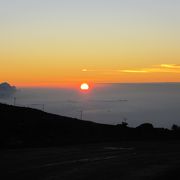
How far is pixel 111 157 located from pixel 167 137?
1377 centimetres

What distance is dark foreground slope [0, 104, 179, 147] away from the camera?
2631 centimetres

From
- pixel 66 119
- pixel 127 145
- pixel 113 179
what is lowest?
pixel 113 179

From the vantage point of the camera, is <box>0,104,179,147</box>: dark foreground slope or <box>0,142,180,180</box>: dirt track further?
<box>0,104,179,147</box>: dark foreground slope

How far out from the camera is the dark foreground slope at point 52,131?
2631 centimetres

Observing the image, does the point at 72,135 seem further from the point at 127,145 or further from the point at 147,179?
the point at 147,179

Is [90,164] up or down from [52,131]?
down

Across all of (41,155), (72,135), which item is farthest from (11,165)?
(72,135)

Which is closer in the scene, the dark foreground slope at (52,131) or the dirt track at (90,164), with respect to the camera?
the dirt track at (90,164)

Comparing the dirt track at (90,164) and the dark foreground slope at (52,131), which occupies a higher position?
the dark foreground slope at (52,131)

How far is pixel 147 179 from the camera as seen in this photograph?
14.3 m

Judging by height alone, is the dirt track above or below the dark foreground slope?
below

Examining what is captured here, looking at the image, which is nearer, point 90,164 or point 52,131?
point 90,164

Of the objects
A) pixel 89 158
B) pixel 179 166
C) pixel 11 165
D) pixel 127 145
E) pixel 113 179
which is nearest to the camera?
pixel 113 179

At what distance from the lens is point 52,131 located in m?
29.9
